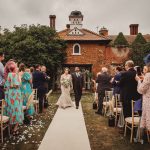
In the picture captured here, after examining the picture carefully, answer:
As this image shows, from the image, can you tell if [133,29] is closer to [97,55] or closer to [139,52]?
[97,55]

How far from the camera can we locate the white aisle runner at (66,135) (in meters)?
7.06

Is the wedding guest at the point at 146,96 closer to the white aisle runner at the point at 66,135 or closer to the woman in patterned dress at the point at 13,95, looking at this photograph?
the white aisle runner at the point at 66,135

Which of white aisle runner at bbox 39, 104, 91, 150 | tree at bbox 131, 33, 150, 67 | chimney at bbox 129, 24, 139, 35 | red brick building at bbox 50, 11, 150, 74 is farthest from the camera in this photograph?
chimney at bbox 129, 24, 139, 35

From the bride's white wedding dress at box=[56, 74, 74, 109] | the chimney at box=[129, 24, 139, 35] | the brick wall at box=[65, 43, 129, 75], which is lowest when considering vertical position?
the bride's white wedding dress at box=[56, 74, 74, 109]

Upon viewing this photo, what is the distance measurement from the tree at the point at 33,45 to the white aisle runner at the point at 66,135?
14685mm

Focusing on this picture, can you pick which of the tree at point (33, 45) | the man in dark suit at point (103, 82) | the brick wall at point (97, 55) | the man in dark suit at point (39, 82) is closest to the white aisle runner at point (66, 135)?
the man in dark suit at point (39, 82)

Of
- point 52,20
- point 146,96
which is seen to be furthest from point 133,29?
point 146,96

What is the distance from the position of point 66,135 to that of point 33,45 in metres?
18.1

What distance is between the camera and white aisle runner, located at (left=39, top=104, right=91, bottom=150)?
706 cm

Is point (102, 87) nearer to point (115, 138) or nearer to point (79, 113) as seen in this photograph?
point (79, 113)

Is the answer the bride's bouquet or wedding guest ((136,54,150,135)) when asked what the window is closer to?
the bride's bouquet

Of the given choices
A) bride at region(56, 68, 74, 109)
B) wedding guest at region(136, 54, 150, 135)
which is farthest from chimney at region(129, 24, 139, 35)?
wedding guest at region(136, 54, 150, 135)

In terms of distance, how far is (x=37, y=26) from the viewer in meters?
26.7

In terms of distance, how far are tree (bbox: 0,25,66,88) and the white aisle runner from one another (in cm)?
1468
